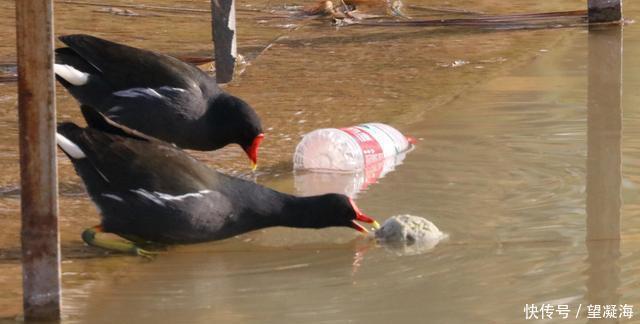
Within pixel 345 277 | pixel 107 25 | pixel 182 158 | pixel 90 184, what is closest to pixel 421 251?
pixel 345 277

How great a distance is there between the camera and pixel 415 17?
36.5 feet

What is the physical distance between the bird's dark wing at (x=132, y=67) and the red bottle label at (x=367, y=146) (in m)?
0.80

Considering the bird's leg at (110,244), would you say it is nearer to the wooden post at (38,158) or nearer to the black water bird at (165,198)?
the black water bird at (165,198)

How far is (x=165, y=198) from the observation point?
17.2 ft

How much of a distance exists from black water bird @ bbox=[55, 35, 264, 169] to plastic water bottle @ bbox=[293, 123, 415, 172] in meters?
0.34

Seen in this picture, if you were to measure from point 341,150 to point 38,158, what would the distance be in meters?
2.65

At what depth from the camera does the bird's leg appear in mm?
5375

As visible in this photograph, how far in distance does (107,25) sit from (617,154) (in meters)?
4.94

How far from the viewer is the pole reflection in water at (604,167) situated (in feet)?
16.3

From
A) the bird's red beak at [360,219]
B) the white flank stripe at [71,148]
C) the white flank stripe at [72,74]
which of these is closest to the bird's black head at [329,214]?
the bird's red beak at [360,219]

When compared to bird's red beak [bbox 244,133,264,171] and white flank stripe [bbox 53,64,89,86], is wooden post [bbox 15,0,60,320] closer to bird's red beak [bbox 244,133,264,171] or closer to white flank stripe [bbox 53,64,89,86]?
bird's red beak [bbox 244,133,264,171]

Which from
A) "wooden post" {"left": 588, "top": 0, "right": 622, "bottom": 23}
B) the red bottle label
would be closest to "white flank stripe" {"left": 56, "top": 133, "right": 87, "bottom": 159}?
the red bottle label

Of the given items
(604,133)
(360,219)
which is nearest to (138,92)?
(360,219)

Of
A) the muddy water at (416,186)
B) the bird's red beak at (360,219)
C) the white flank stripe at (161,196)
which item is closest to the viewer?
the muddy water at (416,186)
